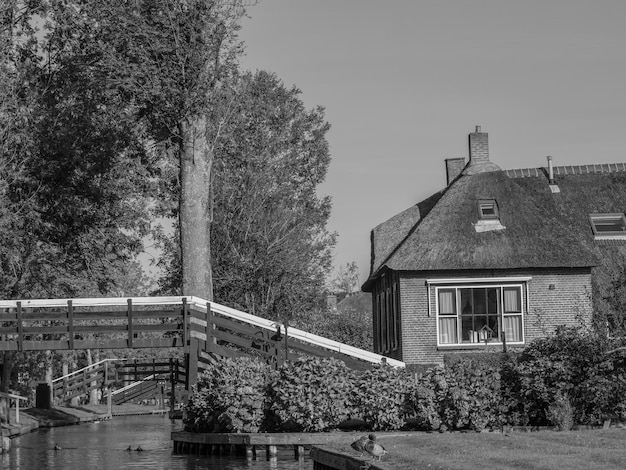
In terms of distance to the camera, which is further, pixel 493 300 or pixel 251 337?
pixel 493 300

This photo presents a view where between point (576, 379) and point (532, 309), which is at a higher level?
point (532, 309)

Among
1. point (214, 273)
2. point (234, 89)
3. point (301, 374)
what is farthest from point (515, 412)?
point (214, 273)

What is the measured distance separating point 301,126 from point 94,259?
1458 cm

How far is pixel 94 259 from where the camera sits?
37938 millimetres

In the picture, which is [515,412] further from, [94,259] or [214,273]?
[214,273]

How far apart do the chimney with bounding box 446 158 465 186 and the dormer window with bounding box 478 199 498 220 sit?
5.85m

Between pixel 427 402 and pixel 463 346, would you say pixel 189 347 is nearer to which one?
pixel 427 402

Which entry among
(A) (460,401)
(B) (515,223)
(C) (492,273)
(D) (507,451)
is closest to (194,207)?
(A) (460,401)

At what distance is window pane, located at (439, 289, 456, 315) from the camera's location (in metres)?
37.3

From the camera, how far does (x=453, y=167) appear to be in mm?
46250

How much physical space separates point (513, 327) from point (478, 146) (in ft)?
30.7

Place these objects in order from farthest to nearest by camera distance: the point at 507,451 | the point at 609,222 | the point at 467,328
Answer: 1. the point at 609,222
2. the point at 467,328
3. the point at 507,451

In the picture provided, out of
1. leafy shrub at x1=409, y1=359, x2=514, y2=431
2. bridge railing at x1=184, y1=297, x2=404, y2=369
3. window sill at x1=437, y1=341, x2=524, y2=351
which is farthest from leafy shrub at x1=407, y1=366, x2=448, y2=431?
window sill at x1=437, y1=341, x2=524, y2=351

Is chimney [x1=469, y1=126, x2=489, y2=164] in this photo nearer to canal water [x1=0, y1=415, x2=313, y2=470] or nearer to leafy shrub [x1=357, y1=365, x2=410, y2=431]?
canal water [x1=0, y1=415, x2=313, y2=470]
